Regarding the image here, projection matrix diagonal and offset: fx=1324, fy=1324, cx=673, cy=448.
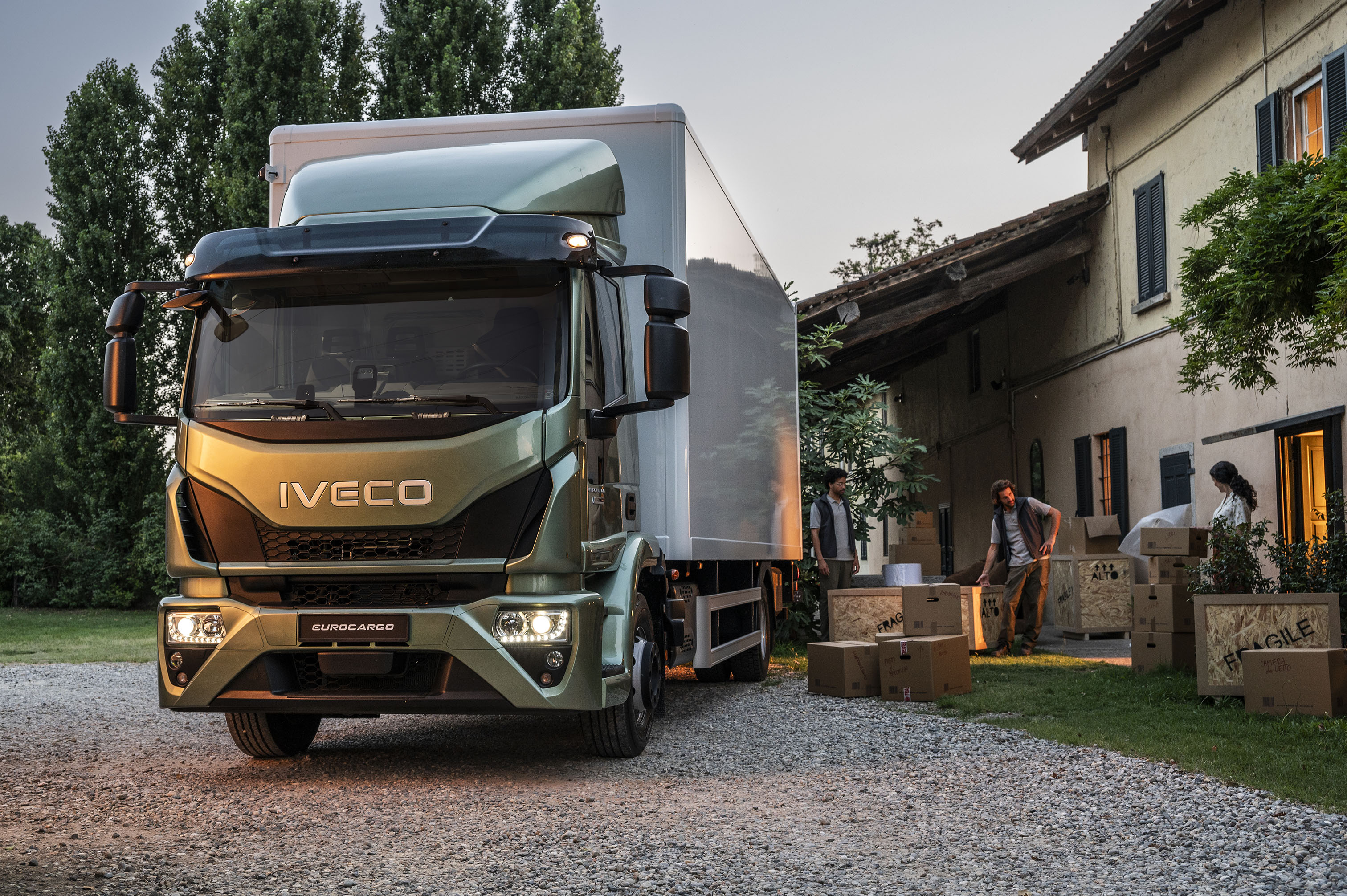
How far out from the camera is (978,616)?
12.1 meters

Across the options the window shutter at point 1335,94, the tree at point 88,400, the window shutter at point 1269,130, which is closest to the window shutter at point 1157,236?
the window shutter at point 1269,130

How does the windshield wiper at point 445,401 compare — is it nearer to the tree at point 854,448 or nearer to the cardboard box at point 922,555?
the tree at point 854,448

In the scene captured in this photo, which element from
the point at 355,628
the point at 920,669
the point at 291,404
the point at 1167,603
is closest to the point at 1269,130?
the point at 1167,603

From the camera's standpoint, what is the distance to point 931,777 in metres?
5.97

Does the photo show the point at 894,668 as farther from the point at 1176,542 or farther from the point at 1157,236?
the point at 1157,236

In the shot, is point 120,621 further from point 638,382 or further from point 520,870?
point 520,870

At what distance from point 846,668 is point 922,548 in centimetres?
764

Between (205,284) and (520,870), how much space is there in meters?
3.02

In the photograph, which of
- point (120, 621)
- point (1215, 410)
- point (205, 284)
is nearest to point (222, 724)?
point (205, 284)

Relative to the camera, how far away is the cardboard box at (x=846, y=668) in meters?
8.92

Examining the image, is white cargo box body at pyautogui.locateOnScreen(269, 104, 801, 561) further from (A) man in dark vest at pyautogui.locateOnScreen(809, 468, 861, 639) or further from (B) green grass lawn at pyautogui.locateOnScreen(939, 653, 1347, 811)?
(A) man in dark vest at pyautogui.locateOnScreen(809, 468, 861, 639)

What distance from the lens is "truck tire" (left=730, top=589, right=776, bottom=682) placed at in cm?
1002

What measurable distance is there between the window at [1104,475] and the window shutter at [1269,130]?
5142mm

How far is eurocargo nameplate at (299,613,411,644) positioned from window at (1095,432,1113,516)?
44.1ft
